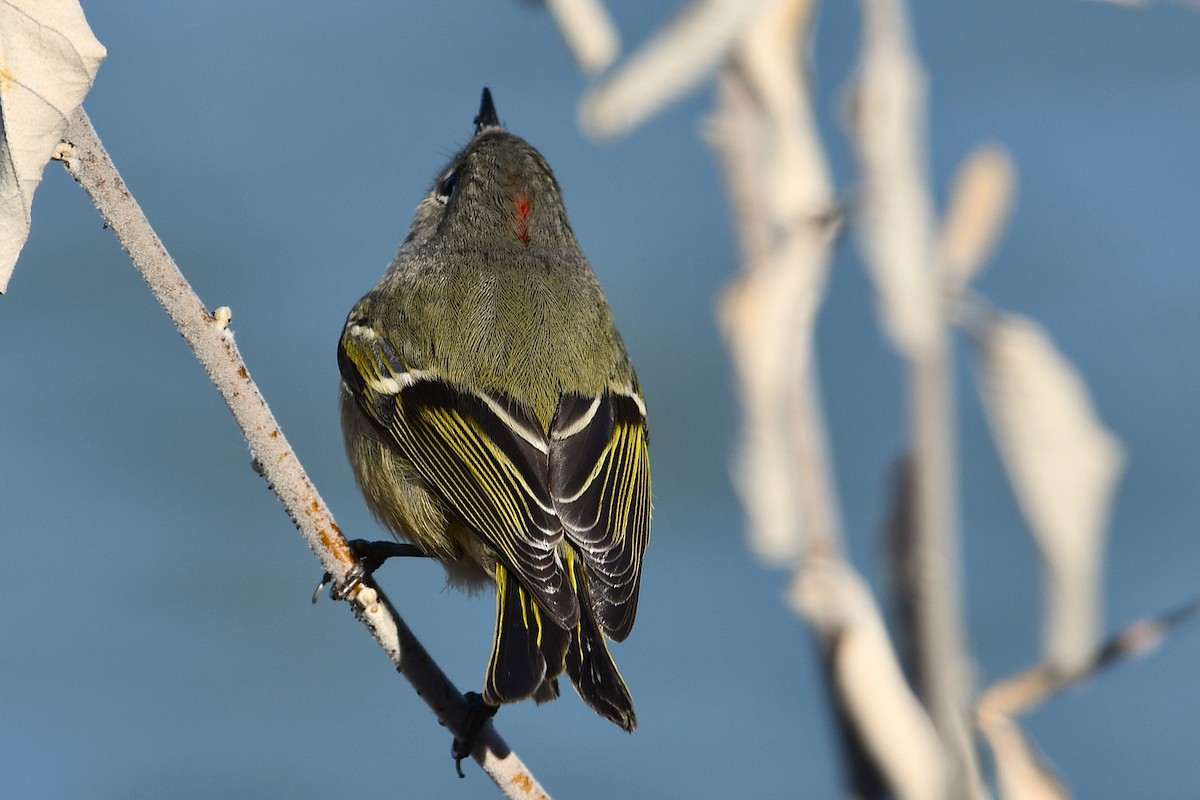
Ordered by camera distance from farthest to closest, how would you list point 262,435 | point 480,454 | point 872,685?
point 480,454 → point 262,435 → point 872,685

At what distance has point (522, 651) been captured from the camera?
8.34 feet

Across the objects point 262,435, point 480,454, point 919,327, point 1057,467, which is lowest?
point 1057,467

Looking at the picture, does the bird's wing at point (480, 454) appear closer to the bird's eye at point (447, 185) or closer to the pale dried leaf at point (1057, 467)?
the bird's eye at point (447, 185)

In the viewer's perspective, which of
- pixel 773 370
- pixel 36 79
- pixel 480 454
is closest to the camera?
pixel 773 370

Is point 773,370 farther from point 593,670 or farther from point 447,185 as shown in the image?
point 447,185

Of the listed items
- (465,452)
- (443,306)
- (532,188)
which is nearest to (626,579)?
(465,452)

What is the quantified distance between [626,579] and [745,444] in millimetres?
1603

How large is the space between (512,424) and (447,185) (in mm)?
1144

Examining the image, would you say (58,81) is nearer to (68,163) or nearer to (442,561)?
(68,163)

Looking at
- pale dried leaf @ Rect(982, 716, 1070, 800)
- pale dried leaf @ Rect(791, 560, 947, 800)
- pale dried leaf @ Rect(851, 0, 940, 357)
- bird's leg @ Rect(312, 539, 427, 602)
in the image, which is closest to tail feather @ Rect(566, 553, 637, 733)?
bird's leg @ Rect(312, 539, 427, 602)

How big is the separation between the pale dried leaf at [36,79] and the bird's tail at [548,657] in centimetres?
125

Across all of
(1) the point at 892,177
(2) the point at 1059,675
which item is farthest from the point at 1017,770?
(1) the point at 892,177

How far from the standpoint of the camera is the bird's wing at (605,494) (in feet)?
8.94

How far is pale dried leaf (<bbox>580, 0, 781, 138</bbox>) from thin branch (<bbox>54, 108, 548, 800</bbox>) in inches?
35.4
